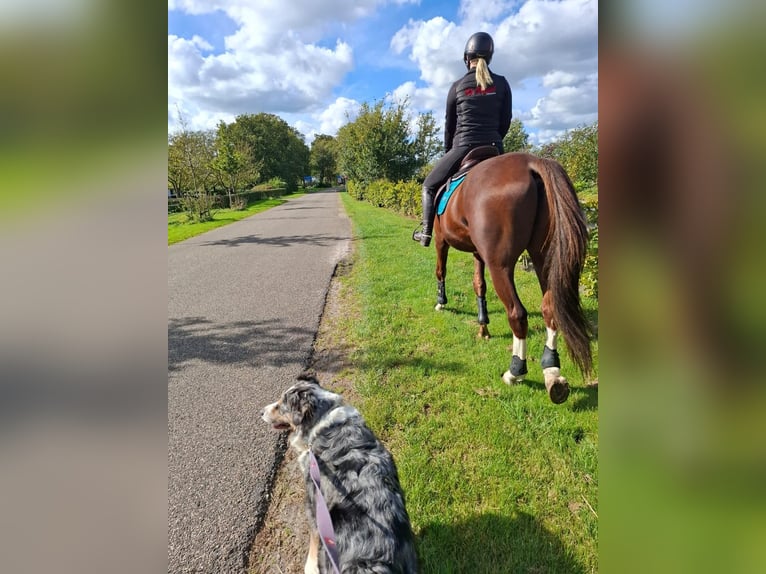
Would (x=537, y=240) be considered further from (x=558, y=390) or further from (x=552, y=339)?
(x=558, y=390)

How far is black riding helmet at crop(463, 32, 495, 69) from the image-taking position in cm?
426

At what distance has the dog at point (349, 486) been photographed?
69.4 inches

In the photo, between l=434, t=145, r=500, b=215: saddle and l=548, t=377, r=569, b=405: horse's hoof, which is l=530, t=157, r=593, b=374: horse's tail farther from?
l=434, t=145, r=500, b=215: saddle

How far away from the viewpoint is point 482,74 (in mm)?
4332

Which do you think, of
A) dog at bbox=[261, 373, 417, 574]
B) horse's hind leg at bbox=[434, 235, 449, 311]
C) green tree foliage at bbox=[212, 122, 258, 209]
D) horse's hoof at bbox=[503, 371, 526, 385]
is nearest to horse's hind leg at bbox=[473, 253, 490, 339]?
horse's hind leg at bbox=[434, 235, 449, 311]

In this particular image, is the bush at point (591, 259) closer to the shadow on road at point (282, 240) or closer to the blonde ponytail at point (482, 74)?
the blonde ponytail at point (482, 74)

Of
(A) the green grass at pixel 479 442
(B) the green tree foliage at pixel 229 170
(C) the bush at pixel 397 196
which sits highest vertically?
(B) the green tree foliage at pixel 229 170

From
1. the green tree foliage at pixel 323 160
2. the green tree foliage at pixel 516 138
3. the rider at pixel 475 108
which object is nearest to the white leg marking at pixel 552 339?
the rider at pixel 475 108

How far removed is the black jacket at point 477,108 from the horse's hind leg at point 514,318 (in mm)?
1886
